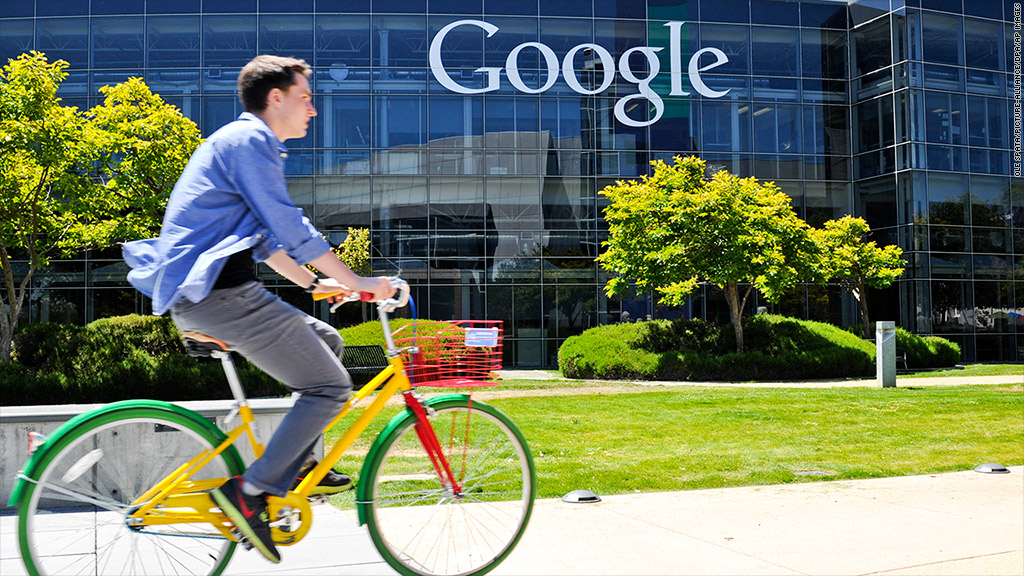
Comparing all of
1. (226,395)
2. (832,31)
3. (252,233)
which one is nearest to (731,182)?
(832,31)

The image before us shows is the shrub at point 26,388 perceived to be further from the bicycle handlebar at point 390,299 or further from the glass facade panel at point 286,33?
the glass facade panel at point 286,33

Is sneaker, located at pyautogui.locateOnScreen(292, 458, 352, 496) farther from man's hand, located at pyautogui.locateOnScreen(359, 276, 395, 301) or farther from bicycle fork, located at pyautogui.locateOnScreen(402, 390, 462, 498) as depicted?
man's hand, located at pyautogui.locateOnScreen(359, 276, 395, 301)

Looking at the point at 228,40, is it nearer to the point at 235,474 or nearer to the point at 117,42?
the point at 117,42

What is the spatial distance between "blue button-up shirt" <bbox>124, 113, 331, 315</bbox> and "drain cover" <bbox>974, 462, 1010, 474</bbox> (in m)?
6.68

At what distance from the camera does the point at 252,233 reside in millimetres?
3162

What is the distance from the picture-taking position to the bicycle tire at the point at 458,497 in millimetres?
3697

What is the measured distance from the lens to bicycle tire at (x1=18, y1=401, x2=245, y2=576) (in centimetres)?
320

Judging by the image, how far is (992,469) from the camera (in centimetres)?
759

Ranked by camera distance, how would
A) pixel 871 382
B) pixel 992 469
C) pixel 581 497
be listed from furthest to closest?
pixel 871 382, pixel 992 469, pixel 581 497

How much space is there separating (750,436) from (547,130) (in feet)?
71.2

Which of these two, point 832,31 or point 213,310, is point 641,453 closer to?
point 213,310

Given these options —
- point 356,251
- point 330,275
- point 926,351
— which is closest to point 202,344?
point 330,275

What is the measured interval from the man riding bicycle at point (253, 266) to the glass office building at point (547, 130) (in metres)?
25.9

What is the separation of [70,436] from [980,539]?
15.8 ft
